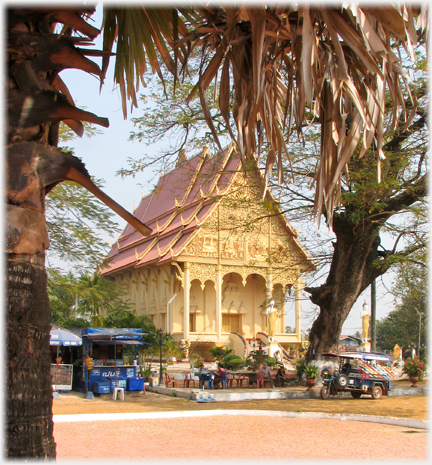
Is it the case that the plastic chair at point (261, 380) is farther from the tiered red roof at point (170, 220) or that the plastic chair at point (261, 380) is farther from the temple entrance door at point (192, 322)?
the temple entrance door at point (192, 322)

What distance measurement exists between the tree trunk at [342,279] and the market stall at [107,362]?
18.1 ft

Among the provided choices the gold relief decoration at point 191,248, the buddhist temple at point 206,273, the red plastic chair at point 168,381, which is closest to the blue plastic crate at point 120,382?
the red plastic chair at point 168,381

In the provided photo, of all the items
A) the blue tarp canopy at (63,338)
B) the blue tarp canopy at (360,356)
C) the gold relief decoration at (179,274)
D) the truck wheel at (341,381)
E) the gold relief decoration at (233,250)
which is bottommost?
the truck wheel at (341,381)

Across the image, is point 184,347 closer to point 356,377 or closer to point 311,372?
point 311,372

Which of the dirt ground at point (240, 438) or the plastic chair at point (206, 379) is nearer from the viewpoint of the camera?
the dirt ground at point (240, 438)

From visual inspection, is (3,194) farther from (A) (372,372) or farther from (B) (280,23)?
(A) (372,372)

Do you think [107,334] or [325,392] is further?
[107,334]

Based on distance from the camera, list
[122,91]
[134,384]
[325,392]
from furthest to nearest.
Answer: [134,384]
[325,392]
[122,91]

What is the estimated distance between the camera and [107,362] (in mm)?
17438

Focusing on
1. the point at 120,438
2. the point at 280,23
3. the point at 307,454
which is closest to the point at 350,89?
the point at 280,23

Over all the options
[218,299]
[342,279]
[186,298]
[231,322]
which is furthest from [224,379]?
[231,322]

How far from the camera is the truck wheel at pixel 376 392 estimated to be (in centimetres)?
1554

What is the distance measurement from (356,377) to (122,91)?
43.9 feet

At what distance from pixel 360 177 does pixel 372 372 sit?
641 centimetres
